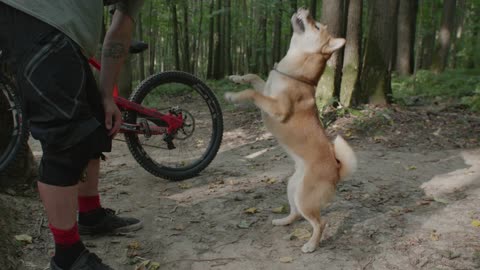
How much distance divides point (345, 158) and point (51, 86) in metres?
2.27

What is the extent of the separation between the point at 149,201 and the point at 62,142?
6.34 feet

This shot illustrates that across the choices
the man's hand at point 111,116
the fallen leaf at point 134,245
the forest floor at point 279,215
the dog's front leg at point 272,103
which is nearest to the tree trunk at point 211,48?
the forest floor at point 279,215

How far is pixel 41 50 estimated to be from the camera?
7.25 feet

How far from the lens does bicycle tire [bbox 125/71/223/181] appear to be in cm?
454

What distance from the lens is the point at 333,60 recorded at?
306 inches

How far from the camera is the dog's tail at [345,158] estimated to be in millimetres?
3465

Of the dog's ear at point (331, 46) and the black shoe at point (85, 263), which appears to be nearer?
the black shoe at point (85, 263)

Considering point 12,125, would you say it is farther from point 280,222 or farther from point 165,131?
point 280,222

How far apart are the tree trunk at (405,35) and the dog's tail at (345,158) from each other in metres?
13.3

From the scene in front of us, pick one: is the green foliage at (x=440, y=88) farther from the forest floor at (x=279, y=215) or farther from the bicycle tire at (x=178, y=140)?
the bicycle tire at (x=178, y=140)

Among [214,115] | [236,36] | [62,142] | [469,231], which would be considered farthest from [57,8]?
[236,36]

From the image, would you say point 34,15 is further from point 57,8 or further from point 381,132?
point 381,132

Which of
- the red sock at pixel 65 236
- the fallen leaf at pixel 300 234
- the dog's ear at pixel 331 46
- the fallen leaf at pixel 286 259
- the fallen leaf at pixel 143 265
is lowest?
the fallen leaf at pixel 300 234

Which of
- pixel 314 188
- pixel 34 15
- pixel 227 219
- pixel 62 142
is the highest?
pixel 34 15
